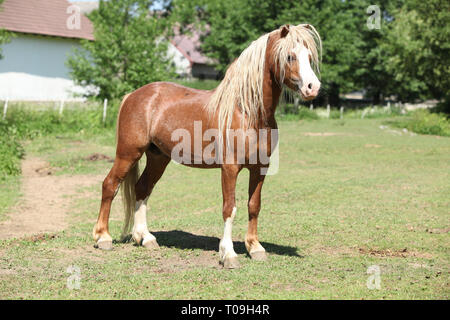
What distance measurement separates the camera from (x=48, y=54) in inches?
1122

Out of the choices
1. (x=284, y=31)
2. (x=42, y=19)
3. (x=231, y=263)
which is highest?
(x=42, y=19)

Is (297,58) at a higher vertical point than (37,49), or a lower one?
lower

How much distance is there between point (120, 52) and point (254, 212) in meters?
19.4

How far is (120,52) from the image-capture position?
933 inches

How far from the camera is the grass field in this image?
188 inches

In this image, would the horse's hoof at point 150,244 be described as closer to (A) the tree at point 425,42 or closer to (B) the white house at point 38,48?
(B) the white house at point 38,48

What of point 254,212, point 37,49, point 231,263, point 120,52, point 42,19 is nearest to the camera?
point 231,263

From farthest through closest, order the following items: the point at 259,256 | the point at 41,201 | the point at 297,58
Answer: the point at 41,201 → the point at 259,256 → the point at 297,58

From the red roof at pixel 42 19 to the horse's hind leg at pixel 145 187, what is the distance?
21748 millimetres

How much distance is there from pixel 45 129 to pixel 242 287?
16703mm

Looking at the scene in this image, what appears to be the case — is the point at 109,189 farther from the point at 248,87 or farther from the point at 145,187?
the point at 248,87

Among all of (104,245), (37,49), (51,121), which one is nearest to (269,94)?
(104,245)

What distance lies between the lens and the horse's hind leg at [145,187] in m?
6.55
